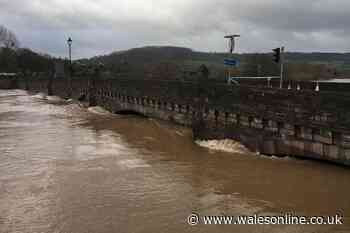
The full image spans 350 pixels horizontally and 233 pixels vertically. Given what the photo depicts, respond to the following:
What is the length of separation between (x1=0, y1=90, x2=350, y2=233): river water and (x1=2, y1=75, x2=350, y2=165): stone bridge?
61 centimetres

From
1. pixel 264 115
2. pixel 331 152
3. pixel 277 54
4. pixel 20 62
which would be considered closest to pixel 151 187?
pixel 331 152

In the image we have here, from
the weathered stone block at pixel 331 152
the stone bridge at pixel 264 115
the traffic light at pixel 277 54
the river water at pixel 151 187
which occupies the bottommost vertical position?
the river water at pixel 151 187

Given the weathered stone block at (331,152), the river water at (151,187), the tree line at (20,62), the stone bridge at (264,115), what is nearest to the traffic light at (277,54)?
the stone bridge at (264,115)

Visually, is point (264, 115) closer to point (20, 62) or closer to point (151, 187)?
point (151, 187)

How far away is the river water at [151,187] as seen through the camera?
10250 millimetres

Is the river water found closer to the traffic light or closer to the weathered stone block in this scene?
the weathered stone block

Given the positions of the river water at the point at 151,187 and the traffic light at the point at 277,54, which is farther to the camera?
the traffic light at the point at 277,54

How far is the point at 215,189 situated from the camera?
506 inches

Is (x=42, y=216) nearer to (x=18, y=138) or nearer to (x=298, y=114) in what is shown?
(x=298, y=114)

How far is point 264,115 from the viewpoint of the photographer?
17172 millimetres

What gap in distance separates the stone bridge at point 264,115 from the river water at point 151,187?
606 mm

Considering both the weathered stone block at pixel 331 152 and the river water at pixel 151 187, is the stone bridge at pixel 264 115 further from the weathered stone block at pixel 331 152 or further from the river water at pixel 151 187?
the river water at pixel 151 187

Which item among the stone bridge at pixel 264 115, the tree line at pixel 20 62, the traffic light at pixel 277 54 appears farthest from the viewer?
the tree line at pixel 20 62

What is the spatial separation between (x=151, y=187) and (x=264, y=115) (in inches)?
246
